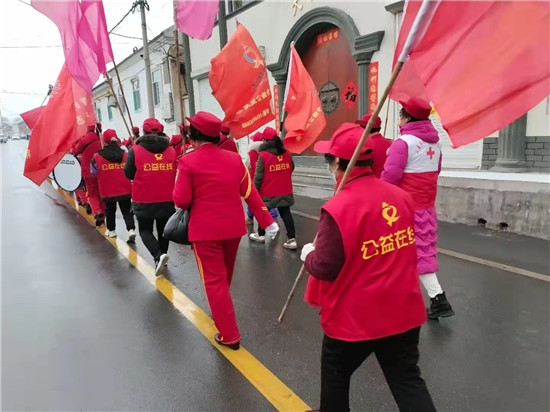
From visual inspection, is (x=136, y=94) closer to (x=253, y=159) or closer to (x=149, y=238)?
(x=253, y=159)

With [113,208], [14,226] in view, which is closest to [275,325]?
[113,208]

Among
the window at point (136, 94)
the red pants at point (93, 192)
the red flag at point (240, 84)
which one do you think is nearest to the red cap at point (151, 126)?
the red flag at point (240, 84)

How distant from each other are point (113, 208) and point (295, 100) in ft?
11.2

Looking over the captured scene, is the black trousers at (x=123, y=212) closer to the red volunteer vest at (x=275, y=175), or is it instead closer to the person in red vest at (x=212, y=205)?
the red volunteer vest at (x=275, y=175)

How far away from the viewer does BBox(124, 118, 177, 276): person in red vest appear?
187 inches

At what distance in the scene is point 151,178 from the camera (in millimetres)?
4777

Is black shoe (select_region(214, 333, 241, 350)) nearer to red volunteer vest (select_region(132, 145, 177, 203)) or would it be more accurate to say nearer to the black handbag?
the black handbag

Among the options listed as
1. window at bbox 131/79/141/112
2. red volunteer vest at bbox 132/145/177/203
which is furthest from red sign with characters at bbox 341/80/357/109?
window at bbox 131/79/141/112

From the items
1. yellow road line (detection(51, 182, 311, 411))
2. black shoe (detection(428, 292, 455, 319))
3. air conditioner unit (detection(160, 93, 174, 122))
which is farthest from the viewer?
air conditioner unit (detection(160, 93, 174, 122))

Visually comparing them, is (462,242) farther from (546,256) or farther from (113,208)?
(113,208)


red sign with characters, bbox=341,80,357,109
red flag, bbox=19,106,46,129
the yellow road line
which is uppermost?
red sign with characters, bbox=341,80,357,109

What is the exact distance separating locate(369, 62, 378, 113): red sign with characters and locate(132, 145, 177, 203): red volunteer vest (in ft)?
18.3

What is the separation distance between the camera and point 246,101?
5363 millimetres

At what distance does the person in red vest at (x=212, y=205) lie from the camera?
3137 mm
